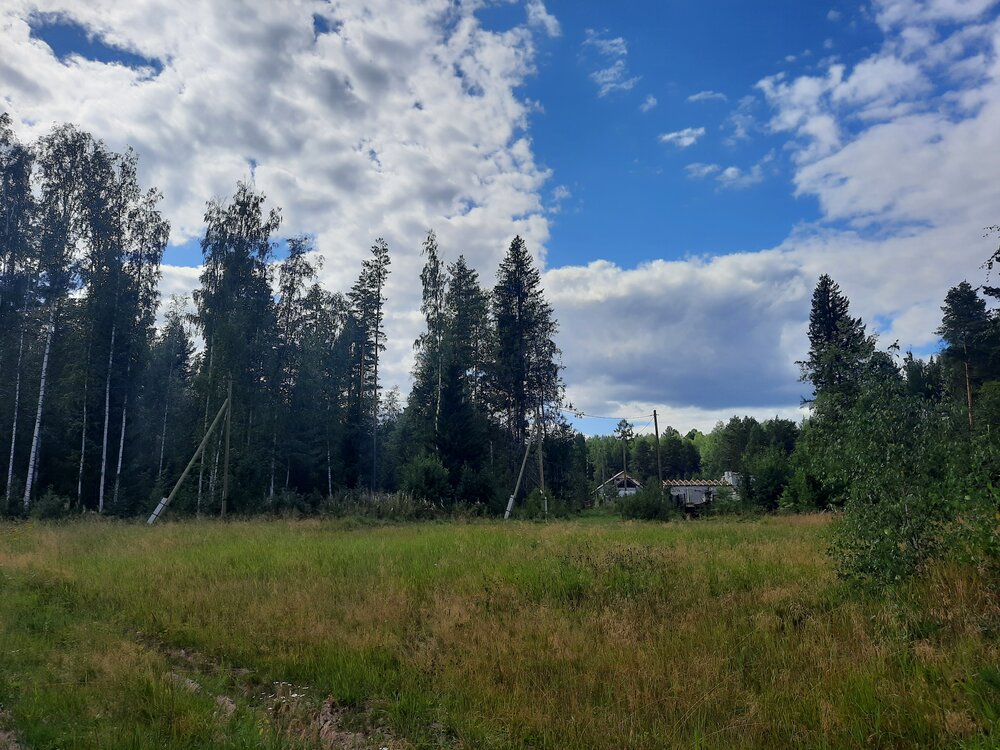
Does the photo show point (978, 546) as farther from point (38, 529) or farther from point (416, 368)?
point (416, 368)

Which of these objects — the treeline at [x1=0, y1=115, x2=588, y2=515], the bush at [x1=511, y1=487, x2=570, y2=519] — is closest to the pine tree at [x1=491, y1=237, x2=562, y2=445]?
the treeline at [x1=0, y1=115, x2=588, y2=515]

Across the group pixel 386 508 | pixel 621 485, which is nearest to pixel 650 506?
pixel 386 508

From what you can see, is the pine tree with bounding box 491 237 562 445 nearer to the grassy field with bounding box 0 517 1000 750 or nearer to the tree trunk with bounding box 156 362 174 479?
the tree trunk with bounding box 156 362 174 479

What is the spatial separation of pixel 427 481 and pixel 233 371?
11755mm

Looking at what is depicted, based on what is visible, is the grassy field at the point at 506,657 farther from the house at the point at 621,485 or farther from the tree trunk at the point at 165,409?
the house at the point at 621,485

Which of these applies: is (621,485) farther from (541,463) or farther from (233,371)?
(233,371)

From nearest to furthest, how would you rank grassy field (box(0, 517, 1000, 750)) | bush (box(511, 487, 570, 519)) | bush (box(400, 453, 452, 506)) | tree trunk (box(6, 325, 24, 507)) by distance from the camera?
grassy field (box(0, 517, 1000, 750))
tree trunk (box(6, 325, 24, 507))
bush (box(400, 453, 452, 506))
bush (box(511, 487, 570, 519))

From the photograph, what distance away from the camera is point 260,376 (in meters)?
→ 33.0

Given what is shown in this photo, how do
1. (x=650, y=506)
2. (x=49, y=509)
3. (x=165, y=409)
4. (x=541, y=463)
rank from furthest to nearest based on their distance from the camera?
(x=165, y=409)
(x=541, y=463)
(x=650, y=506)
(x=49, y=509)

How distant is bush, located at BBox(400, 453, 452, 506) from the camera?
29.2m

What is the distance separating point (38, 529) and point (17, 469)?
14.0 m

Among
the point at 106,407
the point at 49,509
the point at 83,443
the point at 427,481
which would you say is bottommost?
the point at 49,509

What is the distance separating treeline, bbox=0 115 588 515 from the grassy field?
63.7ft

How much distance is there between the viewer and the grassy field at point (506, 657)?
4746mm
